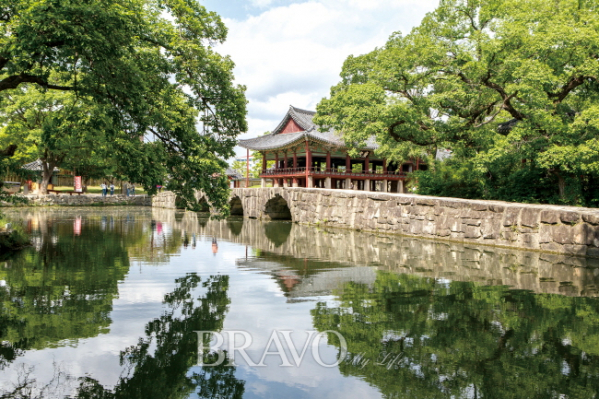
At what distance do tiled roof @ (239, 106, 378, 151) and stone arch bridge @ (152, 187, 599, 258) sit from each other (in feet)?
37.7

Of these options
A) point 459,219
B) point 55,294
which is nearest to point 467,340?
point 55,294

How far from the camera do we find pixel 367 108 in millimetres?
18672

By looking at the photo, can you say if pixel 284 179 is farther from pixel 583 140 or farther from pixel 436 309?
pixel 436 309

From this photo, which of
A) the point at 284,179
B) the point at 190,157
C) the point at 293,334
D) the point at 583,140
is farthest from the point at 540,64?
the point at 284,179

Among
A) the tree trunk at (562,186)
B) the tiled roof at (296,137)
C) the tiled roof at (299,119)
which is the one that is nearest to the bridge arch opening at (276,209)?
the tiled roof at (296,137)

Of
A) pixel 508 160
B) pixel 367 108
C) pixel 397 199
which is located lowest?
pixel 397 199

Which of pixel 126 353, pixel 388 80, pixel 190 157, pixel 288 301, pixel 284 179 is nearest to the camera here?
pixel 126 353

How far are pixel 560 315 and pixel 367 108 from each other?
1347cm

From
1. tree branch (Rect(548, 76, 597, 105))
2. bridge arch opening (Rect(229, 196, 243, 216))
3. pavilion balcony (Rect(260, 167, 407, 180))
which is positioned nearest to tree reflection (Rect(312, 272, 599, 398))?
tree branch (Rect(548, 76, 597, 105))

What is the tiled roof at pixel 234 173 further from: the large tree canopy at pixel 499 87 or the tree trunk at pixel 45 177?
the large tree canopy at pixel 499 87

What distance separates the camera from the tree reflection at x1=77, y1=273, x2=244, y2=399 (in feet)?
12.8

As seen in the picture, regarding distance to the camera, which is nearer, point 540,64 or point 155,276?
point 155,276

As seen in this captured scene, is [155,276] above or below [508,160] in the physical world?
below

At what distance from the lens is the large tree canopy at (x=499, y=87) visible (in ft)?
50.1
